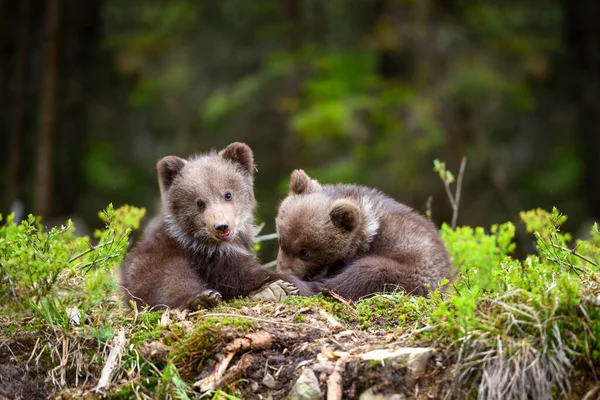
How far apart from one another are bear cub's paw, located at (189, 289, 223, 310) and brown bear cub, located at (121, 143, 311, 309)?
68mm

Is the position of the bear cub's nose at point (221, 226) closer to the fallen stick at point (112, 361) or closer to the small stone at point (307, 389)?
the fallen stick at point (112, 361)

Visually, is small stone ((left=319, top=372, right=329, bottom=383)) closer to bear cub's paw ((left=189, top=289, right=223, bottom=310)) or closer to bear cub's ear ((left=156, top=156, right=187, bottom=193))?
bear cub's paw ((left=189, top=289, right=223, bottom=310))

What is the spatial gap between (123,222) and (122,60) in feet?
37.3

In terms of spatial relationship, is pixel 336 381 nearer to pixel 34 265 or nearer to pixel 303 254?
pixel 34 265

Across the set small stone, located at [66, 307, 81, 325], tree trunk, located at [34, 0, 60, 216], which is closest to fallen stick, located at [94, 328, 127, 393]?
small stone, located at [66, 307, 81, 325]

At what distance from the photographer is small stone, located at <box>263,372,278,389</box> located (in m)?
4.48

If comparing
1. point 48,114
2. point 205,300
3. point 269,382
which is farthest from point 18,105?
point 269,382

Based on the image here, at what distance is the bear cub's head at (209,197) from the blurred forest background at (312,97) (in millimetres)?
6918

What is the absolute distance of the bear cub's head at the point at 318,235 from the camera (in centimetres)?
652

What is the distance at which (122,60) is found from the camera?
17844mm

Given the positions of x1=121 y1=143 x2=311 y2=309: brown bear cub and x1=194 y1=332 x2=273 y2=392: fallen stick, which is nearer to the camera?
x1=194 y1=332 x2=273 y2=392: fallen stick

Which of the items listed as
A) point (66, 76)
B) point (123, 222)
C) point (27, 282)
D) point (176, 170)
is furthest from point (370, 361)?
point (66, 76)

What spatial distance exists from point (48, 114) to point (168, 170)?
441 inches

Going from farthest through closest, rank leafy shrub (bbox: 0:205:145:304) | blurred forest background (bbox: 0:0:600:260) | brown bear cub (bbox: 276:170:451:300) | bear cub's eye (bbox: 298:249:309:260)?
1. blurred forest background (bbox: 0:0:600:260)
2. bear cub's eye (bbox: 298:249:309:260)
3. brown bear cub (bbox: 276:170:451:300)
4. leafy shrub (bbox: 0:205:145:304)
